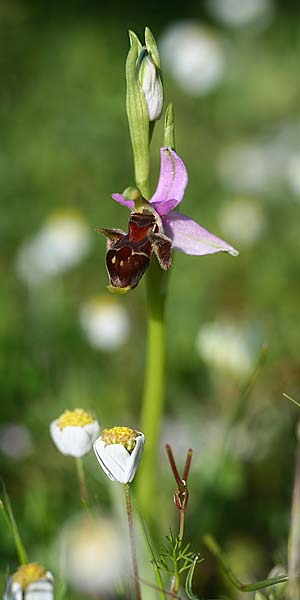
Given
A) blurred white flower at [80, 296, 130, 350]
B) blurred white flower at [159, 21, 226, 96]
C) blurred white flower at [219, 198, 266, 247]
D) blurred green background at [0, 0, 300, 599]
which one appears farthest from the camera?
blurred white flower at [159, 21, 226, 96]

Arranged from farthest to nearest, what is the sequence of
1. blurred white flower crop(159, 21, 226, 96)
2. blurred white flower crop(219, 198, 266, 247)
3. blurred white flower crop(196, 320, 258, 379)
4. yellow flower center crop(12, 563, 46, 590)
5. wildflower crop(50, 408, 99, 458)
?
blurred white flower crop(159, 21, 226, 96) → blurred white flower crop(219, 198, 266, 247) → blurred white flower crop(196, 320, 258, 379) → wildflower crop(50, 408, 99, 458) → yellow flower center crop(12, 563, 46, 590)

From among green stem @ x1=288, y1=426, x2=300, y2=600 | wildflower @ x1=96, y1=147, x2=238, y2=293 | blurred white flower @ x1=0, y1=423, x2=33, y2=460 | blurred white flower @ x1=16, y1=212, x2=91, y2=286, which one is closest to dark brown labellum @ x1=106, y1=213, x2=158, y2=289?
wildflower @ x1=96, y1=147, x2=238, y2=293

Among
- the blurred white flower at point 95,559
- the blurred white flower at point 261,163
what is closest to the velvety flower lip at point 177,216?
the blurred white flower at point 95,559

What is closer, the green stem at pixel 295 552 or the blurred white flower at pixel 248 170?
the green stem at pixel 295 552

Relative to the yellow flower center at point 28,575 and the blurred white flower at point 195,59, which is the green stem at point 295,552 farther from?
the blurred white flower at point 195,59

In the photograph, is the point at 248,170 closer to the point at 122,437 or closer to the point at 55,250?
the point at 55,250

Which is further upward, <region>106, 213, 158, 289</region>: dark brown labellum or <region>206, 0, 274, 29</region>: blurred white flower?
<region>206, 0, 274, 29</region>: blurred white flower

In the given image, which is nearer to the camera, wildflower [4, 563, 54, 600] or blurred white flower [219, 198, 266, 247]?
wildflower [4, 563, 54, 600]

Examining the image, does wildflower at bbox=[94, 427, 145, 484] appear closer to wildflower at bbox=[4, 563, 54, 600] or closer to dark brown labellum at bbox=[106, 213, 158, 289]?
wildflower at bbox=[4, 563, 54, 600]
